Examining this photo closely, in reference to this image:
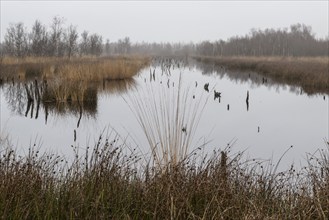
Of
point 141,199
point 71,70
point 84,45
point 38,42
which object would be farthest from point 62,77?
point 84,45

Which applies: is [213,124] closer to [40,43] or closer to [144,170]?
[144,170]

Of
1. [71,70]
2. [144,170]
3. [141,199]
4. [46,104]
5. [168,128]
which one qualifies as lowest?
[46,104]

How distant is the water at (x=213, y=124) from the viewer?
834 centimetres

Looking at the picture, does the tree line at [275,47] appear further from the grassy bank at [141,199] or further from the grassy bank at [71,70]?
the grassy bank at [141,199]

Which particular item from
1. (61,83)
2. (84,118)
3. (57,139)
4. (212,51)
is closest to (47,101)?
(61,83)

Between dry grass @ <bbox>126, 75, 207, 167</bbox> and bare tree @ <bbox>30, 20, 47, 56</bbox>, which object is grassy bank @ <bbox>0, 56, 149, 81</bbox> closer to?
dry grass @ <bbox>126, 75, 207, 167</bbox>

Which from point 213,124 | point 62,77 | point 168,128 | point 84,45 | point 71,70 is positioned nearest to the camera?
point 168,128

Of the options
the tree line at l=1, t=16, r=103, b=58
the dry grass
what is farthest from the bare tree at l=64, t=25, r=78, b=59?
the dry grass

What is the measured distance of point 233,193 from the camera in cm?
389

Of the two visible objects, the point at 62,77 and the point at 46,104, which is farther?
Answer: the point at 62,77

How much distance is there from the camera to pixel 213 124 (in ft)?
35.3

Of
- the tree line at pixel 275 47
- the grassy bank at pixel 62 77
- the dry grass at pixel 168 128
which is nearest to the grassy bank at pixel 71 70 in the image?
the grassy bank at pixel 62 77

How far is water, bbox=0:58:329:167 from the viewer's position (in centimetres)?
834

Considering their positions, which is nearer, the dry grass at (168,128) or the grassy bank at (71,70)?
the dry grass at (168,128)
